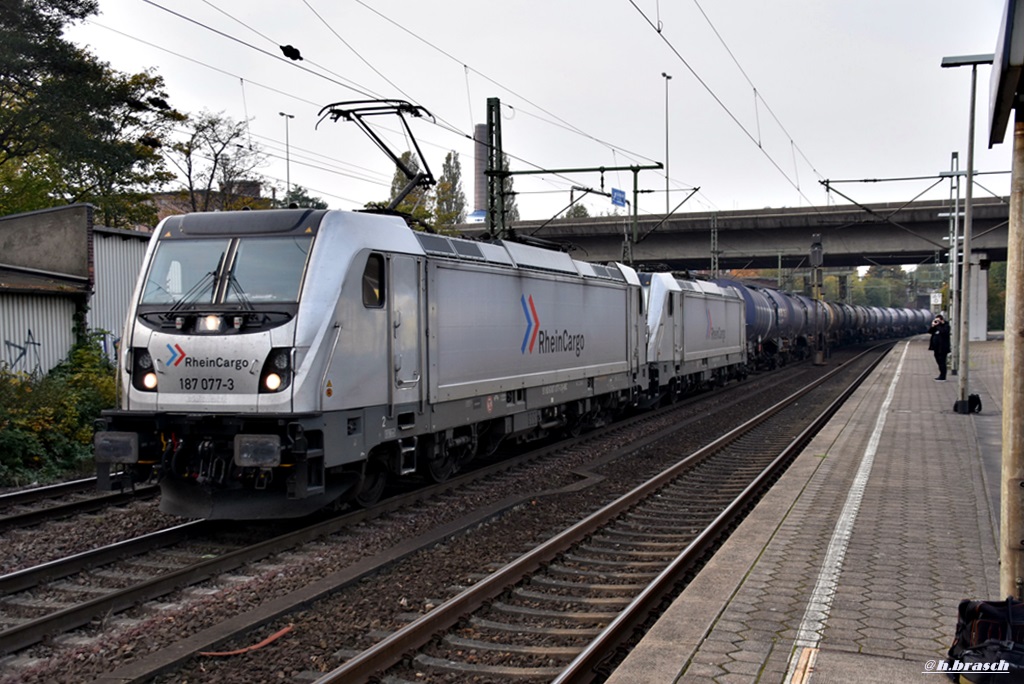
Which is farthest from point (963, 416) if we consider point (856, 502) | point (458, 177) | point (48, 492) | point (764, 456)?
point (458, 177)

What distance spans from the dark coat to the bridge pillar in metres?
27.6

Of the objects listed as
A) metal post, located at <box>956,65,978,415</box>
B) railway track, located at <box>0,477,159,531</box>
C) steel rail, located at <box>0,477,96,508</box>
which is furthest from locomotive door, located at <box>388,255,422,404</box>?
metal post, located at <box>956,65,978,415</box>

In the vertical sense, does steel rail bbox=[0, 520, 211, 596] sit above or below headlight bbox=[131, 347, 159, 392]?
below

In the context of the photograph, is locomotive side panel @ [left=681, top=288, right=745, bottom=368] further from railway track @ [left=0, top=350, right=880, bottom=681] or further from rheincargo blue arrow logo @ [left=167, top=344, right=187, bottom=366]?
rheincargo blue arrow logo @ [left=167, top=344, right=187, bottom=366]

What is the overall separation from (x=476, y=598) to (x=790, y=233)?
45938 millimetres

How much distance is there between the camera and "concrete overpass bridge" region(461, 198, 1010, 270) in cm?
4591

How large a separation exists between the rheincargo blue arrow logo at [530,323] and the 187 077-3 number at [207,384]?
5.40 m

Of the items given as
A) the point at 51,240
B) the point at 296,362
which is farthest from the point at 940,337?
the point at 51,240

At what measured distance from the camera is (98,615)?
6273 mm

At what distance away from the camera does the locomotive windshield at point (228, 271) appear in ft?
27.9

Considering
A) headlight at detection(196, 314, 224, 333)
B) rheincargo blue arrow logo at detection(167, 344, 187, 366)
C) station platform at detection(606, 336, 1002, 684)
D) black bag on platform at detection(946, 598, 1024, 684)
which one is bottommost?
station platform at detection(606, 336, 1002, 684)

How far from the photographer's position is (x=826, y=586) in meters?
6.38

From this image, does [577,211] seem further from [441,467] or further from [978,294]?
[441,467]

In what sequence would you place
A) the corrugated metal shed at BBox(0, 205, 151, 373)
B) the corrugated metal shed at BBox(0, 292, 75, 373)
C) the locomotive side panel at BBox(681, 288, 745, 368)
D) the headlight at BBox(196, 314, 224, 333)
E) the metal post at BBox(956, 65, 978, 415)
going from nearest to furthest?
1. the headlight at BBox(196, 314, 224, 333)
2. the corrugated metal shed at BBox(0, 292, 75, 373)
3. the corrugated metal shed at BBox(0, 205, 151, 373)
4. the metal post at BBox(956, 65, 978, 415)
5. the locomotive side panel at BBox(681, 288, 745, 368)
